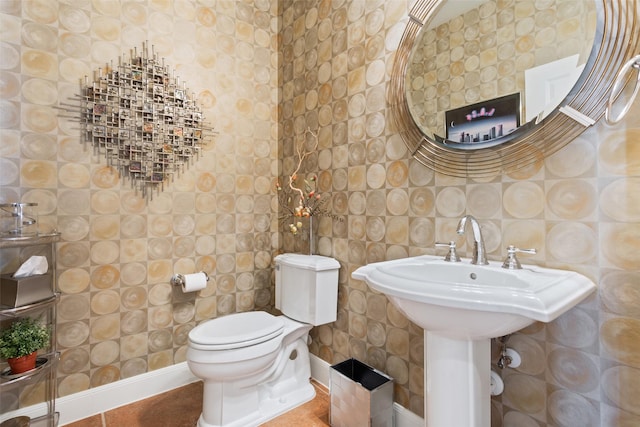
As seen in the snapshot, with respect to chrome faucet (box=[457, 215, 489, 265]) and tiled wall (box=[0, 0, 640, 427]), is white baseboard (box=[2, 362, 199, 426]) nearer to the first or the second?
tiled wall (box=[0, 0, 640, 427])

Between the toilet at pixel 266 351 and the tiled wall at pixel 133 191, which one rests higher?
the tiled wall at pixel 133 191

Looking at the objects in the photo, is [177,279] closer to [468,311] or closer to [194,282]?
[194,282]

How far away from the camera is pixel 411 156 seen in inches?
60.5

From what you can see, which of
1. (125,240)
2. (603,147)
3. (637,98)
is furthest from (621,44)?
(125,240)

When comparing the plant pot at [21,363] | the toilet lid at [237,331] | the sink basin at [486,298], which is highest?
the sink basin at [486,298]

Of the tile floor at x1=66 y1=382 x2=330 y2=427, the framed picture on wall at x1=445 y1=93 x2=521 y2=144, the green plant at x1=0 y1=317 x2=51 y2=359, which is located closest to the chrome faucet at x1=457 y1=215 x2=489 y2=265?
the framed picture on wall at x1=445 y1=93 x2=521 y2=144

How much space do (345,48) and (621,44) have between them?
1.29 meters

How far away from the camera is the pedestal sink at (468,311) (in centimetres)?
80

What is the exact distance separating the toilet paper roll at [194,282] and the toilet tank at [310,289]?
0.50m

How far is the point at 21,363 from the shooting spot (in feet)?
4.64

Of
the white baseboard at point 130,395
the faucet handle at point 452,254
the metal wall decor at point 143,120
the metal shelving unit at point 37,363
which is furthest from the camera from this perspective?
the metal wall decor at point 143,120

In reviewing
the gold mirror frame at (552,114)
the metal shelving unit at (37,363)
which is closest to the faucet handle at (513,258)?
the gold mirror frame at (552,114)

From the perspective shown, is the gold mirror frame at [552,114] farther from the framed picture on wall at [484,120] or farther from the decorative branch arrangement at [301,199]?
the decorative branch arrangement at [301,199]

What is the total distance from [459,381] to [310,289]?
3.19 ft
